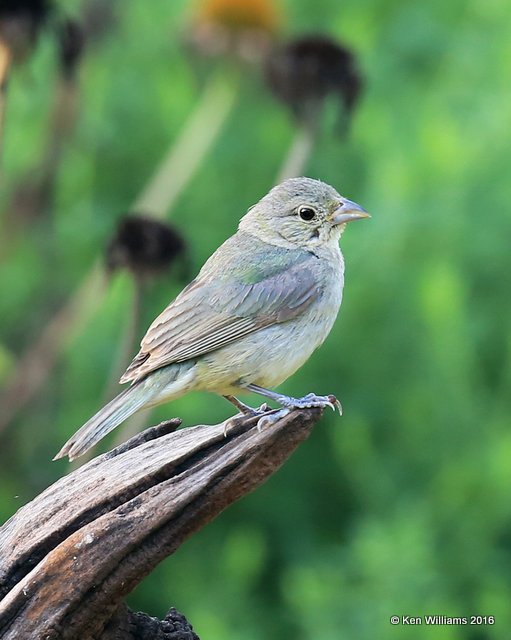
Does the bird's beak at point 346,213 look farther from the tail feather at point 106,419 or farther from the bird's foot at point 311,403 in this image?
the bird's foot at point 311,403

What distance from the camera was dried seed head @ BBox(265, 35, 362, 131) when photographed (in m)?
6.25

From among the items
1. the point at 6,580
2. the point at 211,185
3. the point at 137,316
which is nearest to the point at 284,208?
the point at 137,316

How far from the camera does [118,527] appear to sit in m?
3.89

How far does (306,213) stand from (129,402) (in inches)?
44.1

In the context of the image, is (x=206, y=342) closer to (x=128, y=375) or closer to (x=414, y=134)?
(x=128, y=375)

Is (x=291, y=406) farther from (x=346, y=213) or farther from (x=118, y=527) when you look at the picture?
(x=346, y=213)

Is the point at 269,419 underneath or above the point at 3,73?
underneath

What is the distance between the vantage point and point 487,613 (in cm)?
633

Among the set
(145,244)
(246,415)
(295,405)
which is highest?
(145,244)

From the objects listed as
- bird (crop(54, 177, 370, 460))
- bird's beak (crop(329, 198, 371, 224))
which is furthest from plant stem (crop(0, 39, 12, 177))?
bird's beak (crop(329, 198, 371, 224))

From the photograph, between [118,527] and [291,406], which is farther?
[291,406]

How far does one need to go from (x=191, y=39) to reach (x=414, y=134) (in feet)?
4.39

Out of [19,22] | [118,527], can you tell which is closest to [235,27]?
[19,22]

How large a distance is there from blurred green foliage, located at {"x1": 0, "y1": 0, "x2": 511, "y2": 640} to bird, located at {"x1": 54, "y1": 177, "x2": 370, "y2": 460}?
112 cm
